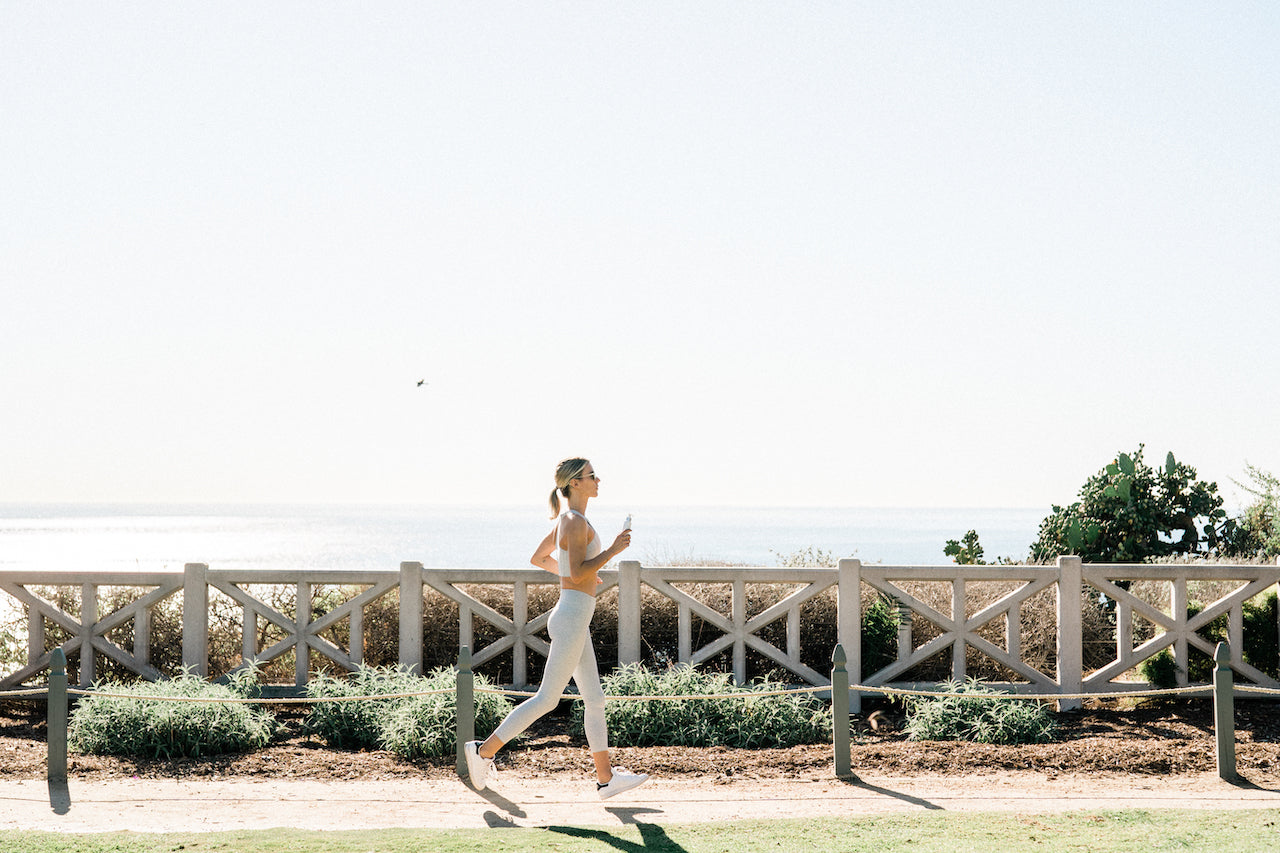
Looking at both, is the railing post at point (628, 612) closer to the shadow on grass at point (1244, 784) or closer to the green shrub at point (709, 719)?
the green shrub at point (709, 719)

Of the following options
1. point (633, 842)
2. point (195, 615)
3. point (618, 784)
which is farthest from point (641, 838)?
point (195, 615)

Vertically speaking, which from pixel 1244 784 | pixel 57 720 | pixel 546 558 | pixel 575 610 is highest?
pixel 546 558

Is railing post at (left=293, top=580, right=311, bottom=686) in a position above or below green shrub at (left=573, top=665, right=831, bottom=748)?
above

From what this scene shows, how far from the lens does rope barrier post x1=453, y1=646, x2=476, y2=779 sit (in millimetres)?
8227

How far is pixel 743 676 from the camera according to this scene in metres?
10.6

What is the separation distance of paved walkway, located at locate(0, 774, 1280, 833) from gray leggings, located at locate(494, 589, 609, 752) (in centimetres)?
56

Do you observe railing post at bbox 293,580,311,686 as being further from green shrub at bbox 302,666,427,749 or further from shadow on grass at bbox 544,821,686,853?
shadow on grass at bbox 544,821,686,853

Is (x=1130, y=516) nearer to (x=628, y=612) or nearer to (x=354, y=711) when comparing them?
(x=628, y=612)

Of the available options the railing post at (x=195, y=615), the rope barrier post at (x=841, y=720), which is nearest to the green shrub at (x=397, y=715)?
the railing post at (x=195, y=615)

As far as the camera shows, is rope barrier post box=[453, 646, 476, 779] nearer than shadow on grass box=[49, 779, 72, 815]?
No

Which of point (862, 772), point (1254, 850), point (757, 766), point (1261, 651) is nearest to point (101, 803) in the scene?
point (757, 766)

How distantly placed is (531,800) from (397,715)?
1954mm

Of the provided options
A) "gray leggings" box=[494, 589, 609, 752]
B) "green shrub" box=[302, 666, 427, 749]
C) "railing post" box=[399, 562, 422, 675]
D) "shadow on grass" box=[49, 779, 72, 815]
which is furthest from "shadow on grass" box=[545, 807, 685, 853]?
"railing post" box=[399, 562, 422, 675]

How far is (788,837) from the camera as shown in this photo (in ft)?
21.3
